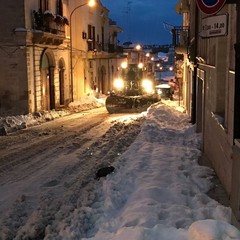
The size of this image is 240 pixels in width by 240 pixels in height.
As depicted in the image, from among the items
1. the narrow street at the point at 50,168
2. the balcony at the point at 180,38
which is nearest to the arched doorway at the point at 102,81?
the balcony at the point at 180,38

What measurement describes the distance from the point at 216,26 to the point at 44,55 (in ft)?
69.5

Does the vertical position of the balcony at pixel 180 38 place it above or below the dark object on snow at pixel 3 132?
above

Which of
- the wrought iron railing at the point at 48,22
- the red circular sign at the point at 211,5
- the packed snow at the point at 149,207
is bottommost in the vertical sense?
the packed snow at the point at 149,207

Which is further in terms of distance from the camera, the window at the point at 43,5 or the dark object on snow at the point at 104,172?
the window at the point at 43,5

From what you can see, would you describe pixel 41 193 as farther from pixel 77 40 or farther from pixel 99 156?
pixel 77 40

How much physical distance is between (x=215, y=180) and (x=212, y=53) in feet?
11.3

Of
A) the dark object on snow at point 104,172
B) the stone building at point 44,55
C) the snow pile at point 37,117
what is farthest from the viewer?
the stone building at point 44,55

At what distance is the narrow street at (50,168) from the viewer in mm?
7426

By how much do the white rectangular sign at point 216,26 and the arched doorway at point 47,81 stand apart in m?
20.2

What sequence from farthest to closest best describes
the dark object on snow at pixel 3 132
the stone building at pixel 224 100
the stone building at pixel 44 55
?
the stone building at pixel 44 55 → the dark object on snow at pixel 3 132 → the stone building at pixel 224 100

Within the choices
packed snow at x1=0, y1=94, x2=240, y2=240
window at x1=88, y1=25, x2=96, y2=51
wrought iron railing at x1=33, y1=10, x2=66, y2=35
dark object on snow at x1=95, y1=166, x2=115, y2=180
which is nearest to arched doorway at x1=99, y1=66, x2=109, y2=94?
window at x1=88, y1=25, x2=96, y2=51

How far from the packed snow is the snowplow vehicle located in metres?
14.7

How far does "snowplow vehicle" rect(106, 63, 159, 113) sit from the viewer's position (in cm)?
2561

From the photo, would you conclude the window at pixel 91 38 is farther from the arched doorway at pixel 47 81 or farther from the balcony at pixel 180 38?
the balcony at pixel 180 38
